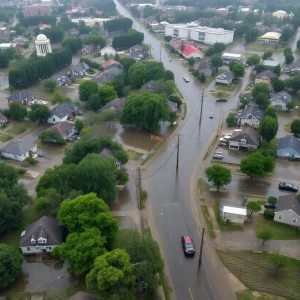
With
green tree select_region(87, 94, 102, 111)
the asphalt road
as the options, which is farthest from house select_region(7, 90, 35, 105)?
Answer: the asphalt road

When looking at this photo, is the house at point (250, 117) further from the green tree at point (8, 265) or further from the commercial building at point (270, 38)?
the commercial building at point (270, 38)

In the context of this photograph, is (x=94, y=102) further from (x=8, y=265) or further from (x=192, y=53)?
(x=192, y=53)

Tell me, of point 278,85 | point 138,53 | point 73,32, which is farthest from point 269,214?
point 73,32

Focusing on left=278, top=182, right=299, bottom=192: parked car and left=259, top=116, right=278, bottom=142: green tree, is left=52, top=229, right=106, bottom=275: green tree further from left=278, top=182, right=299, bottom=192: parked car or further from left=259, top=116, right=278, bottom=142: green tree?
left=259, top=116, right=278, bottom=142: green tree

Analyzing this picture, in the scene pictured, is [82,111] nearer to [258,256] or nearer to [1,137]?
[1,137]

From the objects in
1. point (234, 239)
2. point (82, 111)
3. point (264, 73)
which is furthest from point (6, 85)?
point (234, 239)
